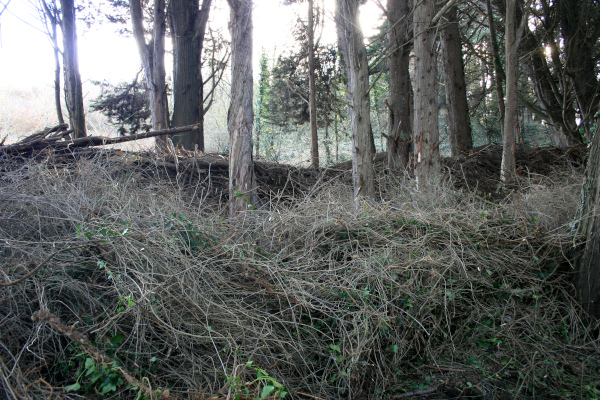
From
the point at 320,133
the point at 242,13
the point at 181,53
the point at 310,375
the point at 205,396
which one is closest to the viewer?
the point at 205,396

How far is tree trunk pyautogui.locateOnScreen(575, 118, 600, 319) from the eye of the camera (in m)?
3.23

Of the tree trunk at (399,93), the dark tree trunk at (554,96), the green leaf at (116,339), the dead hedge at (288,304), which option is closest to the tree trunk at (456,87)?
the tree trunk at (399,93)

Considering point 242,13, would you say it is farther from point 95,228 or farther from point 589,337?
point 589,337

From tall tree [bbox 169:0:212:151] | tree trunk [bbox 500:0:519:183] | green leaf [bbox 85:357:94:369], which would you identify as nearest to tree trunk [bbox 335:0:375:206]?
tree trunk [bbox 500:0:519:183]

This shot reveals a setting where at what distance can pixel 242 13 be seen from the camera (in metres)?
Answer: 5.30

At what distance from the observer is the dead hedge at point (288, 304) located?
2.55 m

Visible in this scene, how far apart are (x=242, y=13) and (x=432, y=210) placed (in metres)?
3.80

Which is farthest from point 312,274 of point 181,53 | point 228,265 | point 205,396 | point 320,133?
point 320,133

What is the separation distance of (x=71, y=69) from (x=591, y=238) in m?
12.1

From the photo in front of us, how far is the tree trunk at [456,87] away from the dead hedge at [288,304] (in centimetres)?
606

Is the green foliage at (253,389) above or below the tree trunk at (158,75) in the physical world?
below

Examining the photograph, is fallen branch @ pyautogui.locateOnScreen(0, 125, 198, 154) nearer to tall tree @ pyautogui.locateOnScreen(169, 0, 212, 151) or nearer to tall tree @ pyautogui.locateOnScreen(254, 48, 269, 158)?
tall tree @ pyautogui.locateOnScreen(169, 0, 212, 151)

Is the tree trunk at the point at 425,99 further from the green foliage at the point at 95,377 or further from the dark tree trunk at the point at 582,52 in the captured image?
the dark tree trunk at the point at 582,52

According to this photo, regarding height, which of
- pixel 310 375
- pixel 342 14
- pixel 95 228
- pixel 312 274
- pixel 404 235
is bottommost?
pixel 310 375
